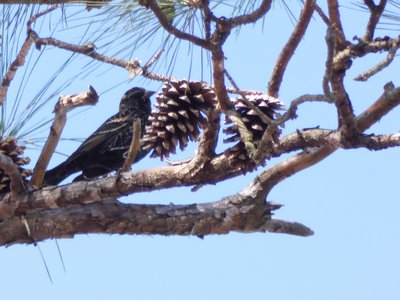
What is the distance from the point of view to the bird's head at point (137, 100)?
15.3 ft

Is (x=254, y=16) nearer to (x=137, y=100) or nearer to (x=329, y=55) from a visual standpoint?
(x=329, y=55)

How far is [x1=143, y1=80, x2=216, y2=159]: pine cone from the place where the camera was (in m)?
2.73

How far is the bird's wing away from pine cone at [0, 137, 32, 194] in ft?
3.47

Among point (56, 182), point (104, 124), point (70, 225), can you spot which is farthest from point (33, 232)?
point (104, 124)

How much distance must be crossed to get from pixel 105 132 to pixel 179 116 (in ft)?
5.53

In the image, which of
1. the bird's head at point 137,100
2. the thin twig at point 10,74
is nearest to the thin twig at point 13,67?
the thin twig at point 10,74

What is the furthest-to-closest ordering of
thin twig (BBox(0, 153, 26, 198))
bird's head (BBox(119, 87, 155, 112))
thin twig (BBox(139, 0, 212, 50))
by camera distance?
1. bird's head (BBox(119, 87, 155, 112))
2. thin twig (BBox(0, 153, 26, 198))
3. thin twig (BBox(139, 0, 212, 50))

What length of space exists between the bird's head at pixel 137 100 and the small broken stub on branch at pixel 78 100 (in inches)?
72.5

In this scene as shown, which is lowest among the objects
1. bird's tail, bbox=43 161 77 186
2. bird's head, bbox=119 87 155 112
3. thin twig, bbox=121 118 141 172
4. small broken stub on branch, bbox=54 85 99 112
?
thin twig, bbox=121 118 141 172

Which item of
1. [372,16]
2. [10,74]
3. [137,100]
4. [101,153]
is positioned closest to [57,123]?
[10,74]

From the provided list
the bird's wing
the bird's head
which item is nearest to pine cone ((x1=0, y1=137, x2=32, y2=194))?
the bird's wing

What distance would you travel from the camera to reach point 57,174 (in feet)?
13.3

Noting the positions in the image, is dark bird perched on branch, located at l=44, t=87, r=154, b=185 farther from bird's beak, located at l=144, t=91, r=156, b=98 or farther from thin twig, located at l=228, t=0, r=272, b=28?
thin twig, located at l=228, t=0, r=272, b=28

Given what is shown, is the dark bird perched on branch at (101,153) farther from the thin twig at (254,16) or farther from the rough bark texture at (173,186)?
the thin twig at (254,16)
